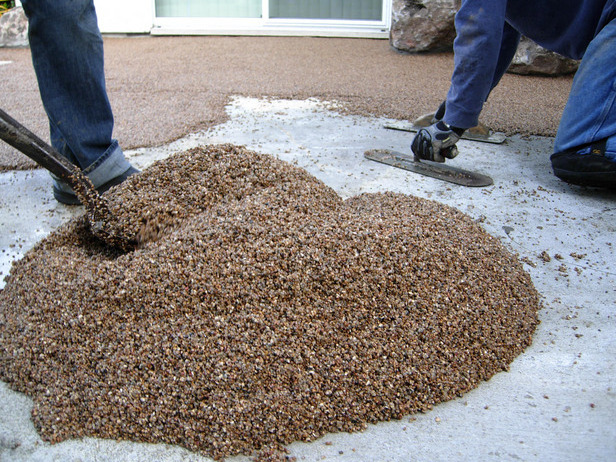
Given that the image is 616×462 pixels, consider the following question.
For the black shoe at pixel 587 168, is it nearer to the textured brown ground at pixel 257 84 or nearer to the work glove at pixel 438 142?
the work glove at pixel 438 142

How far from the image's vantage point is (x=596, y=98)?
2297 mm

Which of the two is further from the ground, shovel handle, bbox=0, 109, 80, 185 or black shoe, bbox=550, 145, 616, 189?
→ shovel handle, bbox=0, 109, 80, 185

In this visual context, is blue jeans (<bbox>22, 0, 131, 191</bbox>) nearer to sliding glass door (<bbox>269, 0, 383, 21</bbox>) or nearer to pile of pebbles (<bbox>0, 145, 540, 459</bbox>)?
pile of pebbles (<bbox>0, 145, 540, 459</bbox>)

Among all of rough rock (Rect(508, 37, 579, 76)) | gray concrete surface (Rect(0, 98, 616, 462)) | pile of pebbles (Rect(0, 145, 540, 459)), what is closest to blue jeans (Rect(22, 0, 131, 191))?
gray concrete surface (Rect(0, 98, 616, 462))

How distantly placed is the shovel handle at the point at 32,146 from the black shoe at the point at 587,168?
2041 mm

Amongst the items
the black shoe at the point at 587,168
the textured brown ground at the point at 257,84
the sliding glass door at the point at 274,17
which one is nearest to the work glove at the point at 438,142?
the black shoe at the point at 587,168

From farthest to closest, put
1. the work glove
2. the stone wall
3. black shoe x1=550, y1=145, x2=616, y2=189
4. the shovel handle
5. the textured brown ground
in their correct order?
the stone wall → the textured brown ground → the work glove → black shoe x1=550, y1=145, x2=616, y2=189 → the shovel handle

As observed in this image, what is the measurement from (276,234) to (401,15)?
14.2ft

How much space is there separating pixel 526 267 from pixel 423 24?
153 inches

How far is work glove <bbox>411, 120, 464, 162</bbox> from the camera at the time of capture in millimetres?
2525

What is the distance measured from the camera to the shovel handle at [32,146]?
1.61 m

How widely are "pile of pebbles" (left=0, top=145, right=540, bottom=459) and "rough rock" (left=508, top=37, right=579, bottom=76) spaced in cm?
342

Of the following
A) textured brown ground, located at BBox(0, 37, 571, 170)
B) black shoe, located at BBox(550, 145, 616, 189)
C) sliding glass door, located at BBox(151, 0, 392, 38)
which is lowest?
textured brown ground, located at BBox(0, 37, 571, 170)

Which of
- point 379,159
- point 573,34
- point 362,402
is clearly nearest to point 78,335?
point 362,402
